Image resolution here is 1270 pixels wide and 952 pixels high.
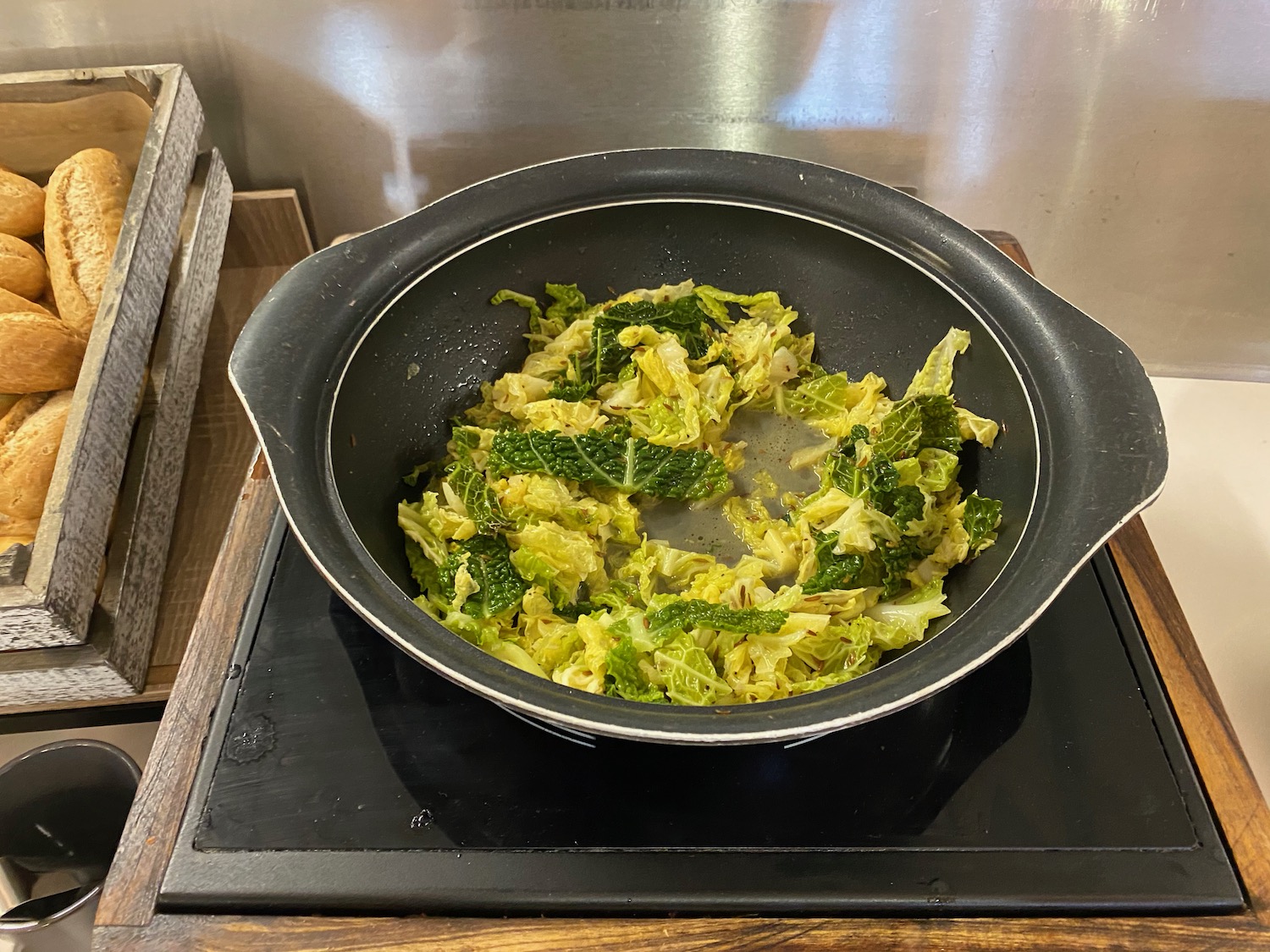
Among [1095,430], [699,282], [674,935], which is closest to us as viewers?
[674,935]

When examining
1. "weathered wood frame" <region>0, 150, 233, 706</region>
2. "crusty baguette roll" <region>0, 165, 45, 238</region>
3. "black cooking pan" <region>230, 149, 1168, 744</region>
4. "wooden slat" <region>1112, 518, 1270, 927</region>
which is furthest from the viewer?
"crusty baguette roll" <region>0, 165, 45, 238</region>

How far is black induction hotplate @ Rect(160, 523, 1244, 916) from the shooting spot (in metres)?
1.01

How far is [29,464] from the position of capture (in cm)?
134

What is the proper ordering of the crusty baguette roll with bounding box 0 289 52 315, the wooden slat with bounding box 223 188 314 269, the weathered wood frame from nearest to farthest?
1. the weathered wood frame
2. the crusty baguette roll with bounding box 0 289 52 315
3. the wooden slat with bounding box 223 188 314 269

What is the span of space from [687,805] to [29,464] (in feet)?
3.79

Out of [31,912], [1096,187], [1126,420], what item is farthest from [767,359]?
[31,912]

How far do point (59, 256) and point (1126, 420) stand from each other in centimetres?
180

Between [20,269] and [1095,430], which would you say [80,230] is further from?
[1095,430]

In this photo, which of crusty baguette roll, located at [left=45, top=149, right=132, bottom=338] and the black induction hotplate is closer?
the black induction hotplate

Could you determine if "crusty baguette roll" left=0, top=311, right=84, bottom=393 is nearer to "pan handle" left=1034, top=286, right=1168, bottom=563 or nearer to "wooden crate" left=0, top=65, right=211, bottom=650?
"wooden crate" left=0, top=65, right=211, bottom=650

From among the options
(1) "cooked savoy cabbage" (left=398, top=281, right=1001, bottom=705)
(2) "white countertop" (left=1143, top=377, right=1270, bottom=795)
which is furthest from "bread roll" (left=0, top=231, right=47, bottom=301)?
(2) "white countertop" (left=1143, top=377, right=1270, bottom=795)

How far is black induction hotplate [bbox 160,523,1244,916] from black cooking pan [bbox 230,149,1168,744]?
0.20 m

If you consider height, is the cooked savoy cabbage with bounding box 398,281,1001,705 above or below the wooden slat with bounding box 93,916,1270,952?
above

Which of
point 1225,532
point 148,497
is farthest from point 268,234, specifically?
point 1225,532
